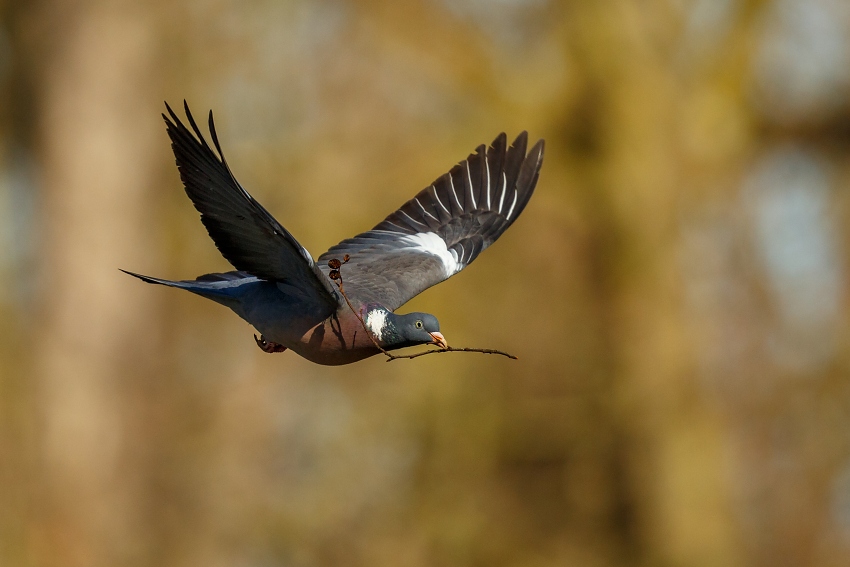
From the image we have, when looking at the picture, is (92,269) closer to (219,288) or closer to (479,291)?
(479,291)

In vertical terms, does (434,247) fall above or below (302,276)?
above

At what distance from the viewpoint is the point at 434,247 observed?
7.23 meters

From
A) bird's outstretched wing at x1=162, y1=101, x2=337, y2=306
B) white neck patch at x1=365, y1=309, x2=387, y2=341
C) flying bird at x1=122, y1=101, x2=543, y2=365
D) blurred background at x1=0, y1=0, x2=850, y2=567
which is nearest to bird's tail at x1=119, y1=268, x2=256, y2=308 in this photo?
flying bird at x1=122, y1=101, x2=543, y2=365

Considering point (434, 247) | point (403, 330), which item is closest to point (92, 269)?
point (434, 247)

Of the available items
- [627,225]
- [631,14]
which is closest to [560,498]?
[627,225]

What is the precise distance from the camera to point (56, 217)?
43.9 feet

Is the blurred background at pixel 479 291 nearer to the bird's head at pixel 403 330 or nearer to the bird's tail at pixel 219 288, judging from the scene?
the bird's tail at pixel 219 288

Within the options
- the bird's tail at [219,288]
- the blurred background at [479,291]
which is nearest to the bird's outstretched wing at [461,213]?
the bird's tail at [219,288]

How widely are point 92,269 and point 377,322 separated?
8.90 metres

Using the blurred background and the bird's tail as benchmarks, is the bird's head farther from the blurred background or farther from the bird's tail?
the blurred background

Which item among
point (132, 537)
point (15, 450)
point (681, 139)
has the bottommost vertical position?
point (132, 537)

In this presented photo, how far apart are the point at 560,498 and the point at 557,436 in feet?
2.58

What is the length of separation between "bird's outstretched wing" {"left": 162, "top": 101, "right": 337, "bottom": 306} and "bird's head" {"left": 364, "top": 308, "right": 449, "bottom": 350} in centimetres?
21

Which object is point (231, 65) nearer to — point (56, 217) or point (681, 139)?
point (56, 217)
